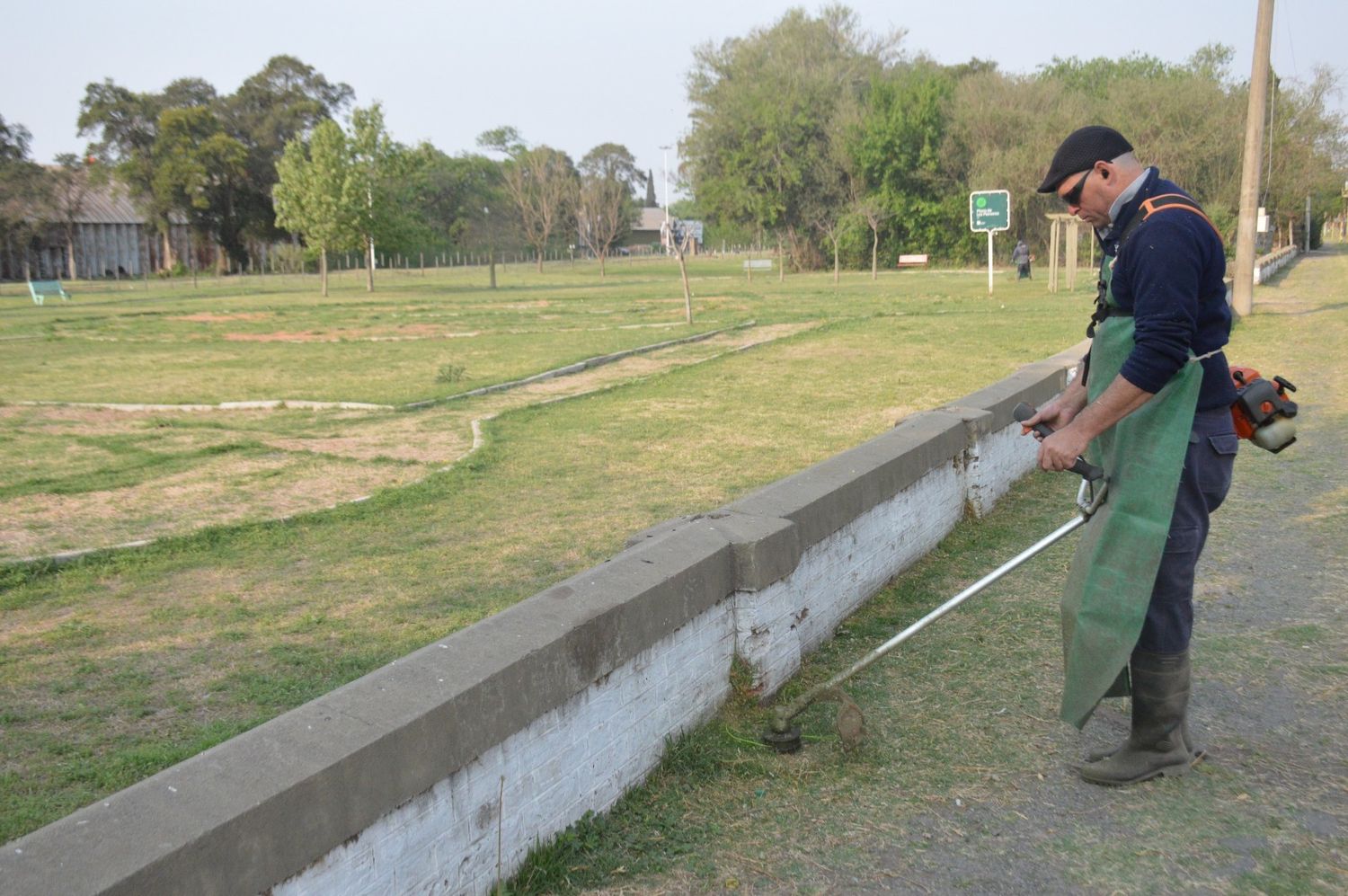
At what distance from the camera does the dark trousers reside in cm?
350

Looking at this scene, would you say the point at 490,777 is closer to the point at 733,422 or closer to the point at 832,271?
the point at 733,422

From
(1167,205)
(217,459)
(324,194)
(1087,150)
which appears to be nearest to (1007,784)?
(1167,205)

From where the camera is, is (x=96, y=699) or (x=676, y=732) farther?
(x=96, y=699)

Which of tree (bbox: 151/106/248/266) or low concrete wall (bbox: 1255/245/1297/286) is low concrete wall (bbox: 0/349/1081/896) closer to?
low concrete wall (bbox: 1255/245/1297/286)

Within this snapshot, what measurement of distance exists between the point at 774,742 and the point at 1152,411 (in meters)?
1.65

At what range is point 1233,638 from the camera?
4.82m

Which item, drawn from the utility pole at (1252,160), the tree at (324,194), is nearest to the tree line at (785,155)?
the tree at (324,194)

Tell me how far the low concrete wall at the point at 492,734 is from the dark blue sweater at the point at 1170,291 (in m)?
1.44

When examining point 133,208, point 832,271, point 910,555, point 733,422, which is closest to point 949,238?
point 832,271

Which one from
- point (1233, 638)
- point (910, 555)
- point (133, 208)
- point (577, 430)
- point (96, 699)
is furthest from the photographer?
point (133, 208)

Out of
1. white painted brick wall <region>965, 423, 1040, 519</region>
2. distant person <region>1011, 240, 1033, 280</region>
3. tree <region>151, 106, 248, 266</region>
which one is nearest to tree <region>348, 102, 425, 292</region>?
tree <region>151, 106, 248, 266</region>

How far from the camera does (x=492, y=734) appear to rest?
116 inches

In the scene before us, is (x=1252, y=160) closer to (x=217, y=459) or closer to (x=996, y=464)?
(x=996, y=464)

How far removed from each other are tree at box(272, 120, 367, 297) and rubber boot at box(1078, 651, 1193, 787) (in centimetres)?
4142
